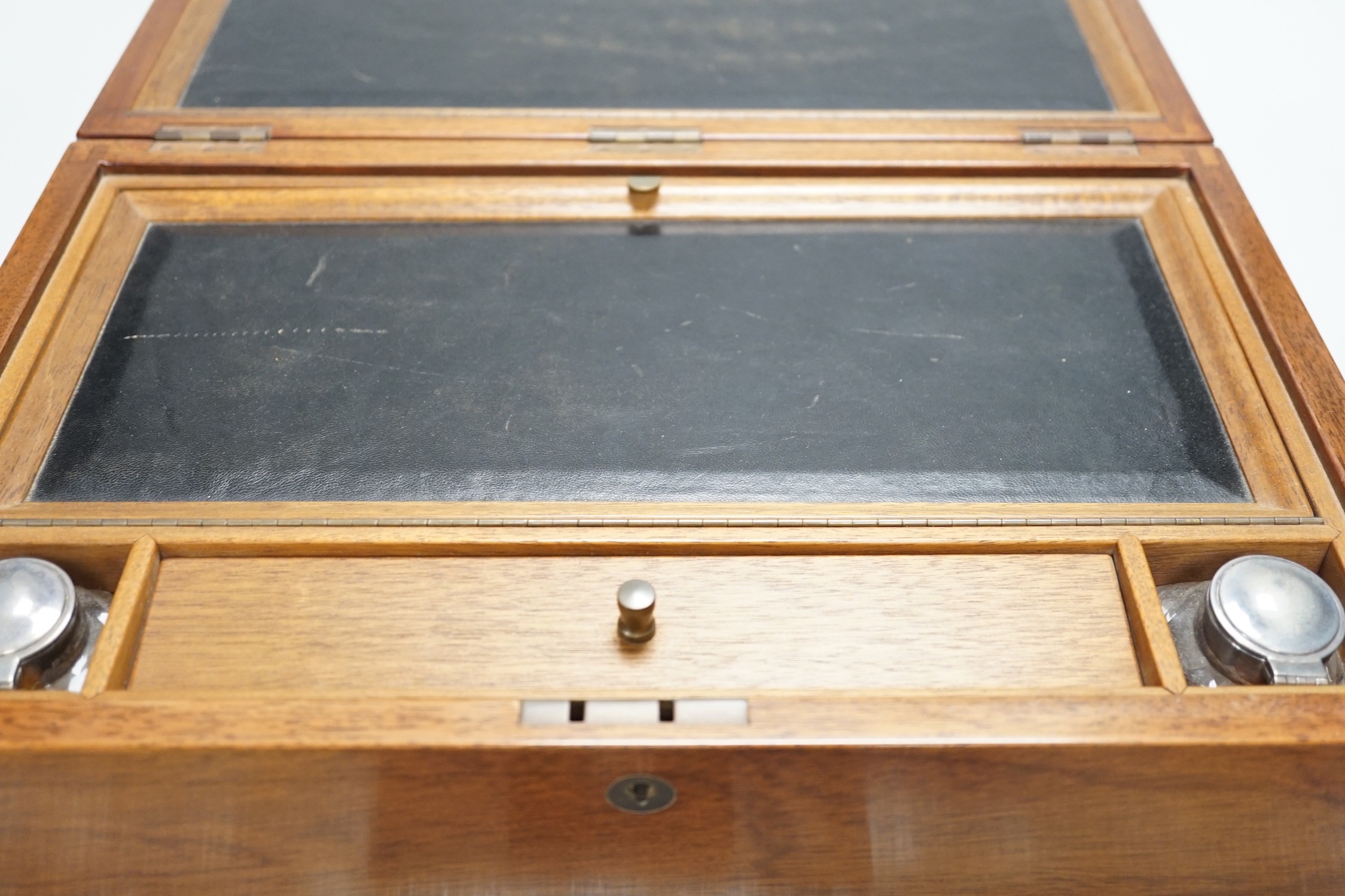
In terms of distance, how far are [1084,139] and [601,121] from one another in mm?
563

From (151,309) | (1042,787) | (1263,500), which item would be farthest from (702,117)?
(1042,787)

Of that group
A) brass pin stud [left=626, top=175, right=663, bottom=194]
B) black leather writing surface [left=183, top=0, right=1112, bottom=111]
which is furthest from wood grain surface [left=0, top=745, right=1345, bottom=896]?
black leather writing surface [left=183, top=0, right=1112, bottom=111]

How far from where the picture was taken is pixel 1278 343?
3.93ft

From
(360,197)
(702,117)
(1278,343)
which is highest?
(702,117)

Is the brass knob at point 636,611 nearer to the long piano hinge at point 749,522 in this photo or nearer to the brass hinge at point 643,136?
the long piano hinge at point 749,522

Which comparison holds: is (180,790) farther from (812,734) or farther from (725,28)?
(725,28)

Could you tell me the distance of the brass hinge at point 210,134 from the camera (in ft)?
4.67

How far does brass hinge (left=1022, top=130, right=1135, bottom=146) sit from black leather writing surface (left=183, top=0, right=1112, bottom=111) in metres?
0.08

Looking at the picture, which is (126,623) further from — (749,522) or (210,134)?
(210,134)

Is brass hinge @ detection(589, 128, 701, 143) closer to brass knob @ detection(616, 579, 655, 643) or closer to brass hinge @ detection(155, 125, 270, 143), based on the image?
brass hinge @ detection(155, 125, 270, 143)

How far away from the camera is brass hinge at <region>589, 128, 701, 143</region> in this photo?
145 cm

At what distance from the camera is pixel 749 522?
3.50ft

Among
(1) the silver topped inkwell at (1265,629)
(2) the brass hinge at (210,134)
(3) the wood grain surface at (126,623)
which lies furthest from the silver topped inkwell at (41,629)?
(1) the silver topped inkwell at (1265,629)

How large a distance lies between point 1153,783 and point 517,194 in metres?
0.89
